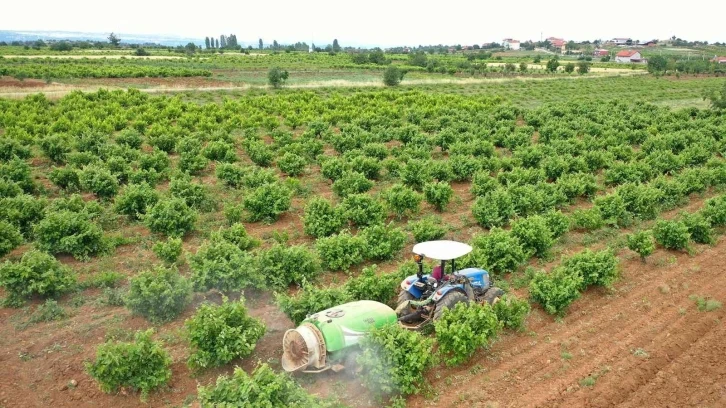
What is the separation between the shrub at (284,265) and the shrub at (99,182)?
850 cm

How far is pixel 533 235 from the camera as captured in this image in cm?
1347

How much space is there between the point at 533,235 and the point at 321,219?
18.3 ft

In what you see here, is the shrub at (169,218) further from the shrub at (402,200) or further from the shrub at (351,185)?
the shrub at (402,200)

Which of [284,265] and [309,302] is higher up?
[309,302]

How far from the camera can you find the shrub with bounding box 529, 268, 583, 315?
35.7ft

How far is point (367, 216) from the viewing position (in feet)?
51.3

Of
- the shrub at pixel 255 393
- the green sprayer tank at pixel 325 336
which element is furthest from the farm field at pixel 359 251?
the green sprayer tank at pixel 325 336

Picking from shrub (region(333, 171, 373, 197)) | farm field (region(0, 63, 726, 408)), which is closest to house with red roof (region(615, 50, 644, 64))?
farm field (region(0, 63, 726, 408))

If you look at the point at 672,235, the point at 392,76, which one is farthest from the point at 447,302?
the point at 392,76

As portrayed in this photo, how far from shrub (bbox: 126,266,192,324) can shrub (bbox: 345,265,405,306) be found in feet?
10.6

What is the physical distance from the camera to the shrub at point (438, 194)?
57.1 feet

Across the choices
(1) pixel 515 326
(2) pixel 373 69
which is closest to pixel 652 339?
(1) pixel 515 326

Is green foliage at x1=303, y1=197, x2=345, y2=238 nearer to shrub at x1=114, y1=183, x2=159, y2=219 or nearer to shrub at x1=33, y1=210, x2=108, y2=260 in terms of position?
shrub at x1=114, y1=183, x2=159, y2=219

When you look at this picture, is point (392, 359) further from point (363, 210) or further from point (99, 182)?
point (99, 182)
